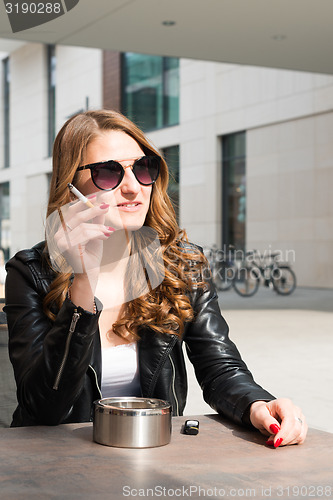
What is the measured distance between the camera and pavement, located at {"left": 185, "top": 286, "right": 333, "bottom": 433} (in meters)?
5.02

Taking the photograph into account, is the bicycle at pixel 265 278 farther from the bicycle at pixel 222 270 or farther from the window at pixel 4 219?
the window at pixel 4 219

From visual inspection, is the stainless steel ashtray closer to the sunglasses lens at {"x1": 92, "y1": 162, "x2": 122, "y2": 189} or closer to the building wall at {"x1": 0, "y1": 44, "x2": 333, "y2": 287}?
the sunglasses lens at {"x1": 92, "y1": 162, "x2": 122, "y2": 189}

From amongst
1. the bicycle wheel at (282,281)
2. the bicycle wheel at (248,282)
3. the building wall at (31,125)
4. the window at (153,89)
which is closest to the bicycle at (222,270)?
the bicycle wheel at (248,282)

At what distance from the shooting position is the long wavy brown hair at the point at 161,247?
197 centimetres

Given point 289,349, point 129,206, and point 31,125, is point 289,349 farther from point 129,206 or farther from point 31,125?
point 31,125

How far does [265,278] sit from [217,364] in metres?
14.9

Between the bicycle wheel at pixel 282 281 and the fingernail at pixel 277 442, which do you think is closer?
the fingernail at pixel 277 442

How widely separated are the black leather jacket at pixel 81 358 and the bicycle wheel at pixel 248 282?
1378cm

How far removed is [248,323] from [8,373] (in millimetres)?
7955

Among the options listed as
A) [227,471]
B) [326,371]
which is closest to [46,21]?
[326,371]

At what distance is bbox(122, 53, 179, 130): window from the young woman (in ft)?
67.3

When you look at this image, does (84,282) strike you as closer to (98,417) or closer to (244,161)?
(98,417)

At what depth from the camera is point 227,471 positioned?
4.06ft

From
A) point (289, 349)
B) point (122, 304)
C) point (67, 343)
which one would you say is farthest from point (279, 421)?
point (289, 349)
